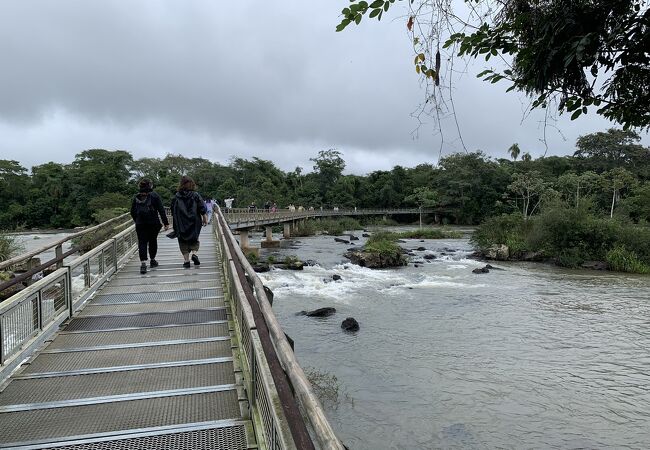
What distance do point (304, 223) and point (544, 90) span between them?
154ft

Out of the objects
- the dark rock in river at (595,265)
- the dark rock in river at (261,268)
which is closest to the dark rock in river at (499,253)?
the dark rock in river at (595,265)

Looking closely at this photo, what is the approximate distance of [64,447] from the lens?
111 inches

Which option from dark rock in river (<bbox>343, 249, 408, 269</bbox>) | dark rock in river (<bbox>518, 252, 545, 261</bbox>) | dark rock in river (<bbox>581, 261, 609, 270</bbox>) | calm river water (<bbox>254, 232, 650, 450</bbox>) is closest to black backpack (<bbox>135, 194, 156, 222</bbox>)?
calm river water (<bbox>254, 232, 650, 450</bbox>)

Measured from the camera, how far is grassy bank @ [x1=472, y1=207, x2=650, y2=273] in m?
23.6

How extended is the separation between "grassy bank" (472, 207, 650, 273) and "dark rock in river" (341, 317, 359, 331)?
702 inches

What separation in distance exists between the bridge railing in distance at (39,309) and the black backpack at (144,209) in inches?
40.2

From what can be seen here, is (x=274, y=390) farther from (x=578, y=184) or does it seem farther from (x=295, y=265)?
(x=578, y=184)

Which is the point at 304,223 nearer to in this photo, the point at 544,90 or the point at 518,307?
the point at 518,307

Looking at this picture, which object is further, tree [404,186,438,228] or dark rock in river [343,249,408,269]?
tree [404,186,438,228]

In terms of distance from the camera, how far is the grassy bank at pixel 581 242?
77.3ft

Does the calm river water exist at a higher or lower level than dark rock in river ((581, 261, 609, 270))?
lower

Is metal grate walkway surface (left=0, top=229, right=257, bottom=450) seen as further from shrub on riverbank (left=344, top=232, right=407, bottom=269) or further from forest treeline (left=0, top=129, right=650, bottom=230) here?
forest treeline (left=0, top=129, right=650, bottom=230)

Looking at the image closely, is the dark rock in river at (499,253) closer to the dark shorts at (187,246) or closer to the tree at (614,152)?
the dark shorts at (187,246)

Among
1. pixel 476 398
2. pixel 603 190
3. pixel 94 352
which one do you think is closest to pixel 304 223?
pixel 603 190
